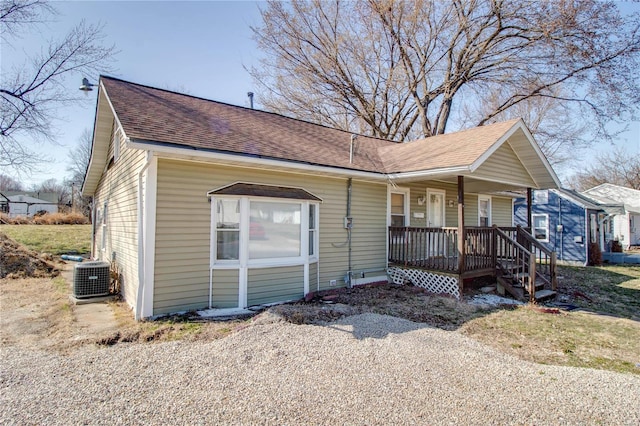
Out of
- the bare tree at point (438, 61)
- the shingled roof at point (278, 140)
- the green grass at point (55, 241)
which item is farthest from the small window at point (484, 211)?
the green grass at point (55, 241)

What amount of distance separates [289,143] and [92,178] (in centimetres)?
818

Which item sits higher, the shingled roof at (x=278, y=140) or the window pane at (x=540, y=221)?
the shingled roof at (x=278, y=140)

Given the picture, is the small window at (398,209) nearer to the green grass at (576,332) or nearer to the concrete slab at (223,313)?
the green grass at (576,332)

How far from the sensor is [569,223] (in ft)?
53.5

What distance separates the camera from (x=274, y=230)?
7.16m

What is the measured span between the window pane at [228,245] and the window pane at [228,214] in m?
0.14

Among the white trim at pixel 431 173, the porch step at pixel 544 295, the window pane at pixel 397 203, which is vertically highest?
the white trim at pixel 431 173

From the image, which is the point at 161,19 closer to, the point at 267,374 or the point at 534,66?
the point at 267,374

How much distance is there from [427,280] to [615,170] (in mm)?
39273

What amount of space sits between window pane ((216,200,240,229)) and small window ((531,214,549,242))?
52.6 feet

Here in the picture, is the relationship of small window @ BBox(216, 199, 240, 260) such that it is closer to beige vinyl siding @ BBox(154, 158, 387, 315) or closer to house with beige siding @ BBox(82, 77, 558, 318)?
house with beige siding @ BBox(82, 77, 558, 318)

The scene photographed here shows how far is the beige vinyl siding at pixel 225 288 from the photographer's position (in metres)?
6.53

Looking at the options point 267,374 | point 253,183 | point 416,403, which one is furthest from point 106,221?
point 416,403

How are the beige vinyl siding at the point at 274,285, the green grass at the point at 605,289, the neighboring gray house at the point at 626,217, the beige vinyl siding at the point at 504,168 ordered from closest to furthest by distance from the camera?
the beige vinyl siding at the point at 274,285
the green grass at the point at 605,289
the beige vinyl siding at the point at 504,168
the neighboring gray house at the point at 626,217
